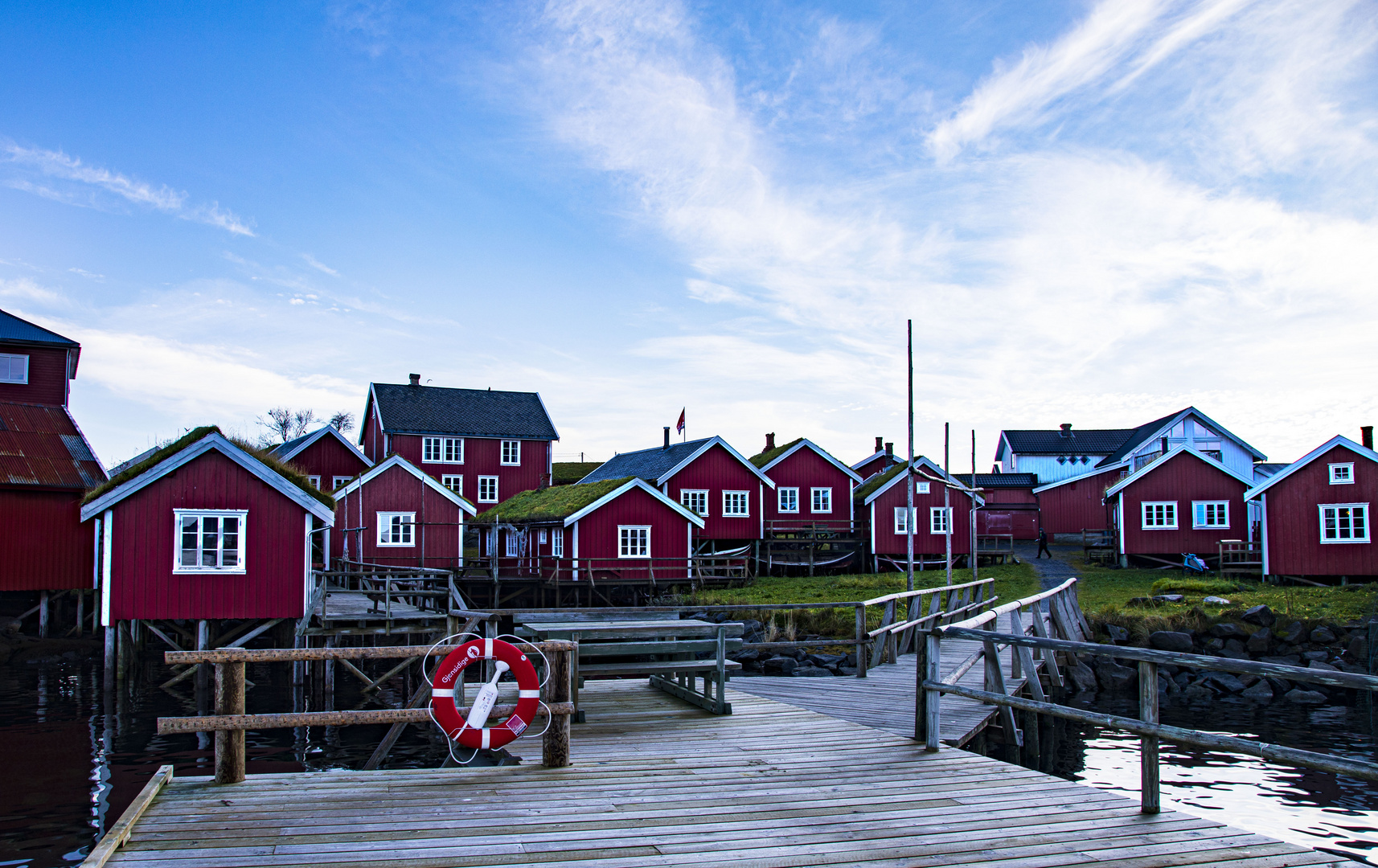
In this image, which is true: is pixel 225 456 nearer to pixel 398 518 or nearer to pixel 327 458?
pixel 398 518

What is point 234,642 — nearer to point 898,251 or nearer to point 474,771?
point 474,771

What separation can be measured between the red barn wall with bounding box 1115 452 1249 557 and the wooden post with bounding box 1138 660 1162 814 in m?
35.5

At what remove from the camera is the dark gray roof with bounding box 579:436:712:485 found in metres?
43.2

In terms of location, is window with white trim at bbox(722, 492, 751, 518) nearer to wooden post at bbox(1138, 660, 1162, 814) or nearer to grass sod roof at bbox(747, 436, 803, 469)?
grass sod roof at bbox(747, 436, 803, 469)

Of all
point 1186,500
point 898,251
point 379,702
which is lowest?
point 379,702

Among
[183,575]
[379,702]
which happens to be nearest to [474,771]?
[379,702]

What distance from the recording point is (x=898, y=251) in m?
29.1

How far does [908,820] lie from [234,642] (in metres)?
21.2

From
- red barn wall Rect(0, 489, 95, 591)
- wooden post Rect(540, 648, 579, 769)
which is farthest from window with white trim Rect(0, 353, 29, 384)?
wooden post Rect(540, 648, 579, 769)

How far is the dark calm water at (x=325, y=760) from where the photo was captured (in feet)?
39.1

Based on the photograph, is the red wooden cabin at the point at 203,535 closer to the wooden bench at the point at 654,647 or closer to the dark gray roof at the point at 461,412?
the wooden bench at the point at 654,647

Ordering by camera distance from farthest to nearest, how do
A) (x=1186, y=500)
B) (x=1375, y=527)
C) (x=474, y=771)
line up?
(x=1186, y=500) → (x=1375, y=527) → (x=474, y=771)

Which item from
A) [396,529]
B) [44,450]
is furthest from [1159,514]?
[44,450]

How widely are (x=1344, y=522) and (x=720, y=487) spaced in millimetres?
23440
